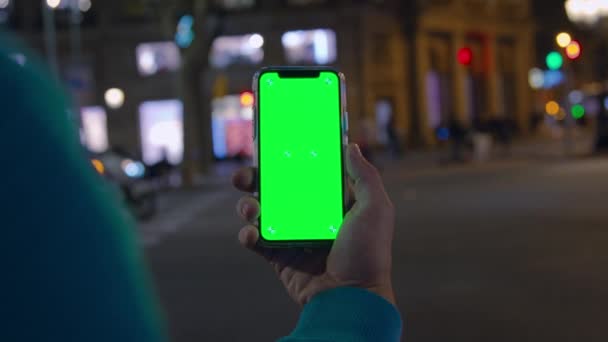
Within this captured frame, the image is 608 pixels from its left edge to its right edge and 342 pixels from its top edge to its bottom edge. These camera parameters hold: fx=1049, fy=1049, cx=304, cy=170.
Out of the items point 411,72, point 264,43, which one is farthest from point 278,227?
point 411,72

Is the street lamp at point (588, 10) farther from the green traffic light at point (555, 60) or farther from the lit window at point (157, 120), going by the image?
the lit window at point (157, 120)

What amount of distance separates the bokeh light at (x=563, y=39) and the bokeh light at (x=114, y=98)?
70.7 feet

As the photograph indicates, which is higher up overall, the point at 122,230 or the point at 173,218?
the point at 122,230

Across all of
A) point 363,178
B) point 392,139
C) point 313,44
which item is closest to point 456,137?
point 392,139

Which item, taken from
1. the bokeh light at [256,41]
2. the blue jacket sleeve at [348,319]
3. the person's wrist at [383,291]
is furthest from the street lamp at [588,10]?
the blue jacket sleeve at [348,319]

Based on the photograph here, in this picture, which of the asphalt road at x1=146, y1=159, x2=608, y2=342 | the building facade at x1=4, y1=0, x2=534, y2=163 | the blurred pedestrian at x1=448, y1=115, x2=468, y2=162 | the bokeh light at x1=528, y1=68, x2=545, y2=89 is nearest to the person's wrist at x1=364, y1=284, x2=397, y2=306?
the asphalt road at x1=146, y1=159, x2=608, y2=342

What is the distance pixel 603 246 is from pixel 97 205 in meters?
10.9

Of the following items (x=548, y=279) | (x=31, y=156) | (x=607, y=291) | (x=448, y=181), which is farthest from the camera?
(x=448, y=181)

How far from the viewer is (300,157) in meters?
2.35

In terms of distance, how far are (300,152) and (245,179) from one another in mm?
182

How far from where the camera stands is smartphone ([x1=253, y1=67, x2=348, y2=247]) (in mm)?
2193

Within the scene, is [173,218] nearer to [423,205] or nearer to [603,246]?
[423,205]

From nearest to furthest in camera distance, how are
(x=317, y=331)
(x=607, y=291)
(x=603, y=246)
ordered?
1. (x=317, y=331)
2. (x=607, y=291)
3. (x=603, y=246)

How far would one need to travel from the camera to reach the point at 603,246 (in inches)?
443
